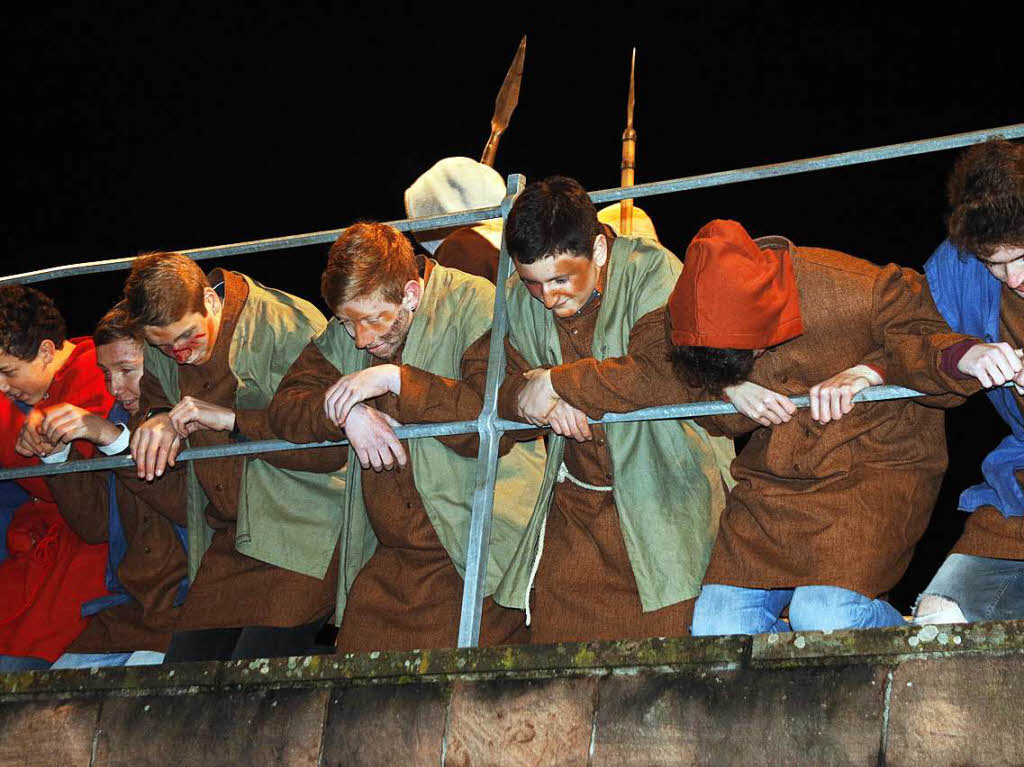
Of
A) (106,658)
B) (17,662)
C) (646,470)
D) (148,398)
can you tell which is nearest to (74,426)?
(148,398)

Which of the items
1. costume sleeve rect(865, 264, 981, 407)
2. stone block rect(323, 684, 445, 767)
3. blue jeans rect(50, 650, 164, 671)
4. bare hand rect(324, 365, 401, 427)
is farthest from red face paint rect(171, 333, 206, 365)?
costume sleeve rect(865, 264, 981, 407)

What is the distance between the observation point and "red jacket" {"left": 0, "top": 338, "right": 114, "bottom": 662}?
509cm

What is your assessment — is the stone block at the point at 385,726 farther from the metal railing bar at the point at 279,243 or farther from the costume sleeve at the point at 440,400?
the metal railing bar at the point at 279,243

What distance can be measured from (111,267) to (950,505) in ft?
27.7

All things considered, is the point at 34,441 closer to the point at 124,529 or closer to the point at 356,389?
the point at 124,529

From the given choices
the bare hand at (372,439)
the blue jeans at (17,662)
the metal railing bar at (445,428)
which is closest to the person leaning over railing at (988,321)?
the metal railing bar at (445,428)

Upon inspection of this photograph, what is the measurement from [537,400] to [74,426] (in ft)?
5.89

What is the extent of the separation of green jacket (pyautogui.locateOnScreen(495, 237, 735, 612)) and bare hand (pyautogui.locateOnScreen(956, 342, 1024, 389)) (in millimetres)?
955

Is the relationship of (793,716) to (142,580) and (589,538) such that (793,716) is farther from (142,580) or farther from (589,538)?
(142,580)

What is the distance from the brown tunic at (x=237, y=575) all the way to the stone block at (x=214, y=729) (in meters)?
0.63

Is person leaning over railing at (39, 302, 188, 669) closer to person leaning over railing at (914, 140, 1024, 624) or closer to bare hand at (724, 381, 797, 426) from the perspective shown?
bare hand at (724, 381, 797, 426)

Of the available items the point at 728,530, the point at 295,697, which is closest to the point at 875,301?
the point at 728,530

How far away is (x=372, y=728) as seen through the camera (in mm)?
3557

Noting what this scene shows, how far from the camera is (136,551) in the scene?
4.95 m
